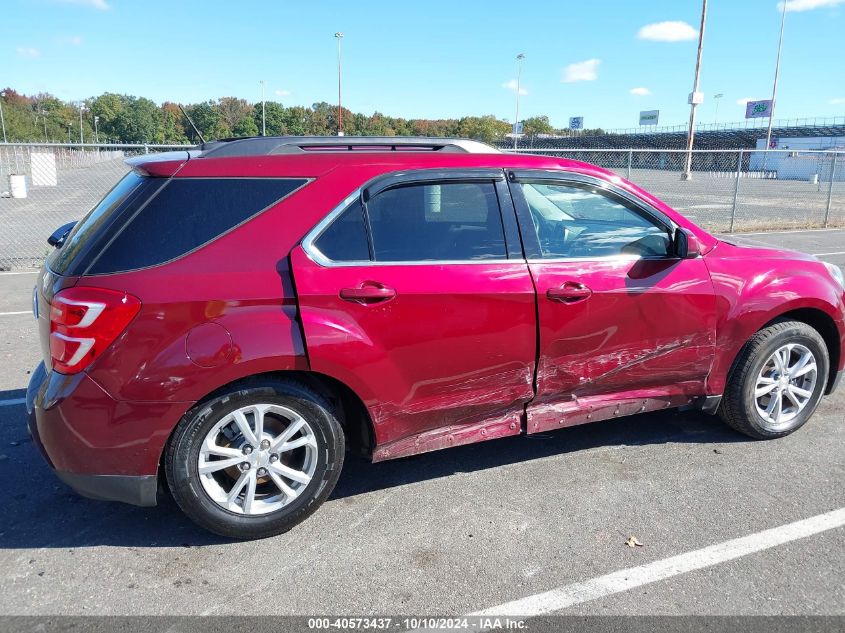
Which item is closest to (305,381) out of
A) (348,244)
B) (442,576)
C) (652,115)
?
(348,244)

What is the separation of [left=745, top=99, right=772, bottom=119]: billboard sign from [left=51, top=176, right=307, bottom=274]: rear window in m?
106

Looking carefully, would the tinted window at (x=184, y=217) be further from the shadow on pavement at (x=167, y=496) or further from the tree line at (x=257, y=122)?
the tree line at (x=257, y=122)

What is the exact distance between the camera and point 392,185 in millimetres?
3264

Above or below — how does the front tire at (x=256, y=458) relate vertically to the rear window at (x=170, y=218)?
below

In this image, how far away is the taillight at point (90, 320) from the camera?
2.76m

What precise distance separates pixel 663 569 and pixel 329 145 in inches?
100

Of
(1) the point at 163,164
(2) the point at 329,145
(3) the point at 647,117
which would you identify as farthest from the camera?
A: (3) the point at 647,117

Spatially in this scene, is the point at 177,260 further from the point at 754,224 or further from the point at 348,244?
the point at 754,224

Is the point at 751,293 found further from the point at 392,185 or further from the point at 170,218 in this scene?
the point at 170,218

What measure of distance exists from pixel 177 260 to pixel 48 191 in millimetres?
11087

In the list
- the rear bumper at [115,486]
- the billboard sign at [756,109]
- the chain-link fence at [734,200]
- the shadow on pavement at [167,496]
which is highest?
the billboard sign at [756,109]

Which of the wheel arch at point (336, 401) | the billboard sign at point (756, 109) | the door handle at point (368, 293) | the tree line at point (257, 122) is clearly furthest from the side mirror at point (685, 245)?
the billboard sign at point (756, 109)

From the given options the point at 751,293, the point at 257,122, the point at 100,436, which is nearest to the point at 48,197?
the point at 100,436

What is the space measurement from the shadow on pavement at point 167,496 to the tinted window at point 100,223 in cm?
125
